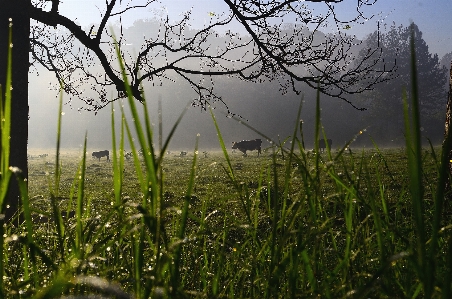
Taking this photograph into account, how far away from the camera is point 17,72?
6.78 meters

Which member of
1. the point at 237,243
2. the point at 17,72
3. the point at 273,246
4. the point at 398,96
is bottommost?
the point at 237,243

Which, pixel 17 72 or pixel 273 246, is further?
pixel 17 72

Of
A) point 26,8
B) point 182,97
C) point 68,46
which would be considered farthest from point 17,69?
point 182,97

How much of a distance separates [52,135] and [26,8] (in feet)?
400

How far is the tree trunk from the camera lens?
670cm

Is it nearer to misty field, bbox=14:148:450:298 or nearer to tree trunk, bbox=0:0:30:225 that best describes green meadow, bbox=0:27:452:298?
misty field, bbox=14:148:450:298

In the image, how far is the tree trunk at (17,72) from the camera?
6703 millimetres

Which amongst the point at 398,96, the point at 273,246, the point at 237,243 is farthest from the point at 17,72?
the point at 398,96

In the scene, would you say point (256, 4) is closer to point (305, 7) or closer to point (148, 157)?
point (305, 7)

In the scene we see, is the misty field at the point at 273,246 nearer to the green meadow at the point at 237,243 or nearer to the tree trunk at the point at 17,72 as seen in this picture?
the green meadow at the point at 237,243

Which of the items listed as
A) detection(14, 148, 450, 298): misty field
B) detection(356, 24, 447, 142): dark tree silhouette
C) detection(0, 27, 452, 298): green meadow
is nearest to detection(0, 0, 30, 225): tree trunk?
detection(14, 148, 450, 298): misty field

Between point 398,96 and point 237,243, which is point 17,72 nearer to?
point 237,243

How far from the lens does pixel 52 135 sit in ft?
393

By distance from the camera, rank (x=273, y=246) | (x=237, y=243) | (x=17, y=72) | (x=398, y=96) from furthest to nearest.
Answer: (x=398, y=96)
(x=17, y=72)
(x=237, y=243)
(x=273, y=246)
